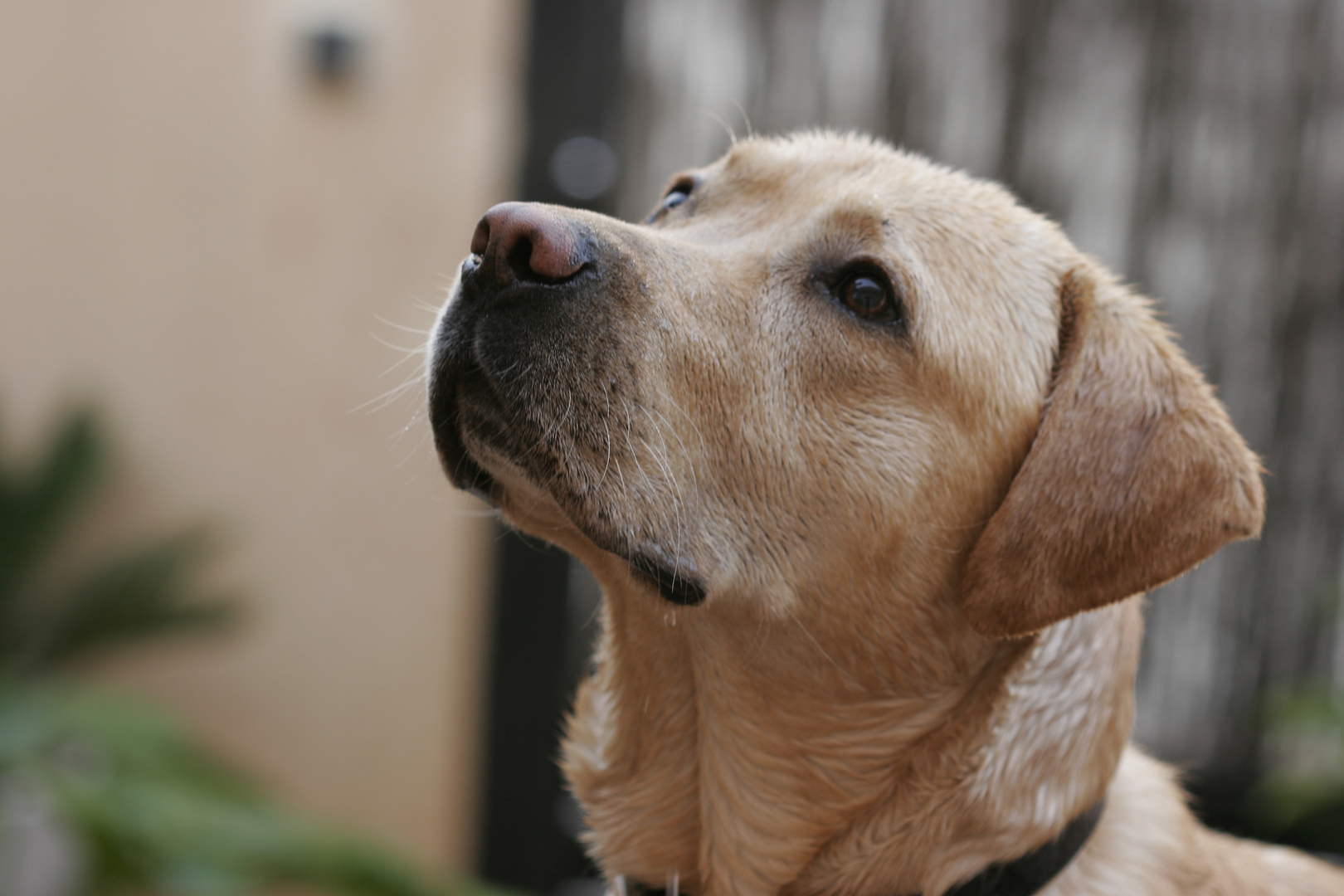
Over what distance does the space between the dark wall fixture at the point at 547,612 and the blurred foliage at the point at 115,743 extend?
0.76 m

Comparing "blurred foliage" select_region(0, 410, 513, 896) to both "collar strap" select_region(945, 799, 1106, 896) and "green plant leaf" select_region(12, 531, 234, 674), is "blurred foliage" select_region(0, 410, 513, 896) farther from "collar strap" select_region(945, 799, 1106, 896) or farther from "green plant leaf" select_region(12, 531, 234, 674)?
"collar strap" select_region(945, 799, 1106, 896)

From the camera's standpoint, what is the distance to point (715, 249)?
1.55m

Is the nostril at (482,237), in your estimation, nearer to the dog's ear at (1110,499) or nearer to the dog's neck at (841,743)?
the dog's neck at (841,743)

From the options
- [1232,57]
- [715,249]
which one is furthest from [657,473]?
[1232,57]

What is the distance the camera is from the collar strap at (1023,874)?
1.33m

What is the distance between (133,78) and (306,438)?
1.67 meters

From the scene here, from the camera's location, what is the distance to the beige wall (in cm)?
402

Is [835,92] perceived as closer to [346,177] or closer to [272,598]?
[346,177]

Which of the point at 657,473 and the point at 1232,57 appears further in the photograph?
the point at 1232,57

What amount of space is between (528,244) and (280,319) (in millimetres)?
3304

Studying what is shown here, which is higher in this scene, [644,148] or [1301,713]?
[644,148]

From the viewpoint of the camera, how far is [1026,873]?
1332mm

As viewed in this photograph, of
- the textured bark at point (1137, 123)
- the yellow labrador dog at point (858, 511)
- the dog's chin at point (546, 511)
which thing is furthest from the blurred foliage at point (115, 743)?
the textured bark at point (1137, 123)

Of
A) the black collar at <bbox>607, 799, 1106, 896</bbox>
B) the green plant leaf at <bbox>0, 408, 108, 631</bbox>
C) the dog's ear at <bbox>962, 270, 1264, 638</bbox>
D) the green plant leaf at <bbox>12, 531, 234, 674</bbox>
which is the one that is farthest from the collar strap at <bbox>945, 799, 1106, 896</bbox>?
the green plant leaf at <bbox>0, 408, 108, 631</bbox>
